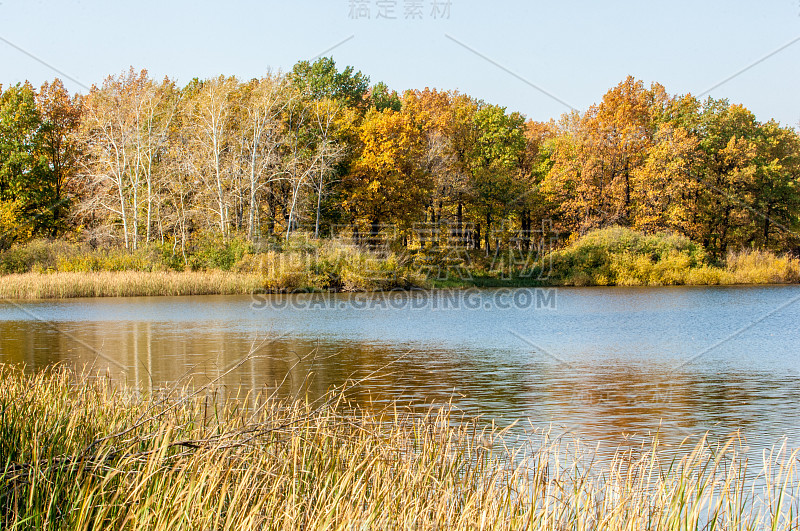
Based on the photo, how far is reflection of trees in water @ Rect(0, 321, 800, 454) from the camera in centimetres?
1062

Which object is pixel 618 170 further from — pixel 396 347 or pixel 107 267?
pixel 396 347

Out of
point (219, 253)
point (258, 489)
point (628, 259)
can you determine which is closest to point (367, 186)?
point (219, 253)

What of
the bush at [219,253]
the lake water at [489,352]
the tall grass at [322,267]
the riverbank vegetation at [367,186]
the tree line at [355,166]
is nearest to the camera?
the lake water at [489,352]

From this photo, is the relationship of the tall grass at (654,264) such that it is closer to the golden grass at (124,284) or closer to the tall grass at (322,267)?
A: the tall grass at (322,267)

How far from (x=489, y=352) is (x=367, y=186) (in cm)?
3242

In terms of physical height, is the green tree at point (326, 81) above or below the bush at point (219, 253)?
above

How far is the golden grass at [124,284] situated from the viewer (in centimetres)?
3581

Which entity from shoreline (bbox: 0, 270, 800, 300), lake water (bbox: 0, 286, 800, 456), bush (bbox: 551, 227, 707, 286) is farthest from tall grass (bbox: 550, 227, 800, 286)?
shoreline (bbox: 0, 270, 800, 300)

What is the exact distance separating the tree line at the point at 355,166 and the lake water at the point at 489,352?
13.2 meters

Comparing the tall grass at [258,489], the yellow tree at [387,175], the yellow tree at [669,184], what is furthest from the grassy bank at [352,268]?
the tall grass at [258,489]

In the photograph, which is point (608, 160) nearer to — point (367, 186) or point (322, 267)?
point (367, 186)

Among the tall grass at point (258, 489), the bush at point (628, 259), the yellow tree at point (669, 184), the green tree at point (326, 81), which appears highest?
the green tree at point (326, 81)

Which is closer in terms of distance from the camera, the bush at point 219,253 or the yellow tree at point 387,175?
the bush at point 219,253

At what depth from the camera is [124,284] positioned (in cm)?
3738
